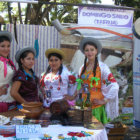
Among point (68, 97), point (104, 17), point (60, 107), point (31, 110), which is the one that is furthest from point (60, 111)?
point (104, 17)

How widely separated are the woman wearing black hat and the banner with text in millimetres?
→ 1589

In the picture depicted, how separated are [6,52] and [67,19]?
13.0m

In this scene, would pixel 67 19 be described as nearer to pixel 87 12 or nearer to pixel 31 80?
pixel 87 12

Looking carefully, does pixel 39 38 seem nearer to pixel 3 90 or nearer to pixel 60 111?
pixel 3 90

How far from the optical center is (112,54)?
4738 mm

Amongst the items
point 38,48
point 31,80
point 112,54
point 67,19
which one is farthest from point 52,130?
point 67,19

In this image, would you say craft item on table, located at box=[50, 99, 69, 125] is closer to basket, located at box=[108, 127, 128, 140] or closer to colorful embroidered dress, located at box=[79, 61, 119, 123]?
colorful embroidered dress, located at box=[79, 61, 119, 123]

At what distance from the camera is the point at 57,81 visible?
298cm

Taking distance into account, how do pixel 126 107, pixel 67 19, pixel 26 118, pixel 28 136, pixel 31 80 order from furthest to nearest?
1. pixel 67 19
2. pixel 126 107
3. pixel 31 80
4. pixel 26 118
5. pixel 28 136

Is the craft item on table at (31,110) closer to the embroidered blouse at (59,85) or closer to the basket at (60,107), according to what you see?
the basket at (60,107)

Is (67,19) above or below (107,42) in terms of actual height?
above

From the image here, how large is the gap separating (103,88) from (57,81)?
0.61 metres

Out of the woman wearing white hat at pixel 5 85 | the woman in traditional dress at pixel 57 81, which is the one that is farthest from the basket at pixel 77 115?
the woman wearing white hat at pixel 5 85

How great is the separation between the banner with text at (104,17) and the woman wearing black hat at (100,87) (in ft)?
5.21
